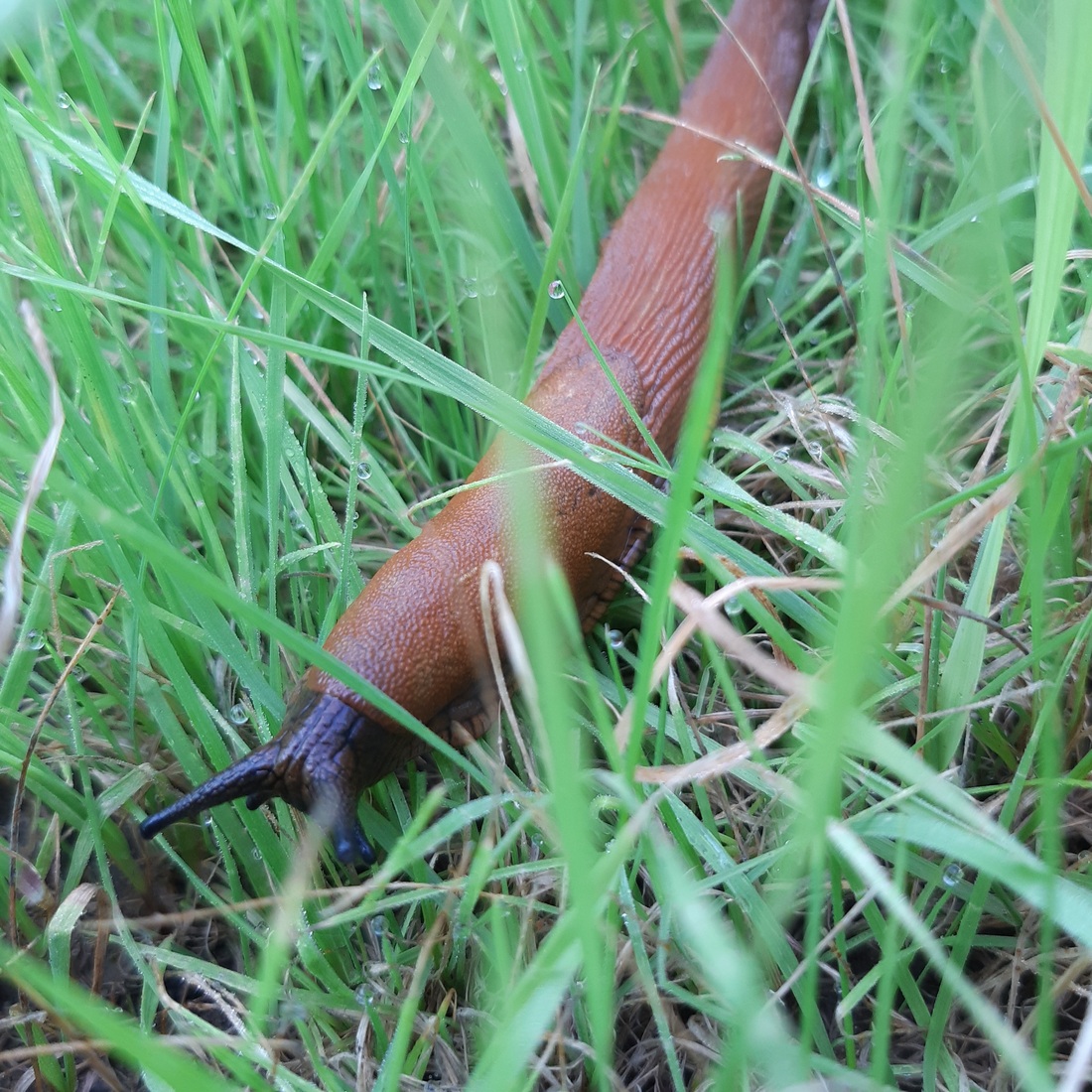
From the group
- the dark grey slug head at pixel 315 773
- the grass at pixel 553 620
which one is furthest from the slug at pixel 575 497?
the grass at pixel 553 620

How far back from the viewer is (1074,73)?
4.85 ft

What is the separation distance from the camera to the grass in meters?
1.25

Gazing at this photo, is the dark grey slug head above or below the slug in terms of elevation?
below

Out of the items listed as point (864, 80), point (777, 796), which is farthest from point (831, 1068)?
point (864, 80)

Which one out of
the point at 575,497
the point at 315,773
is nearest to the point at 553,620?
the point at 315,773

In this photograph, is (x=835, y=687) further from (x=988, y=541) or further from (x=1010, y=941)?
(x=1010, y=941)

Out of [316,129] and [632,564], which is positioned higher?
[316,129]

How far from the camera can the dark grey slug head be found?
1888 millimetres

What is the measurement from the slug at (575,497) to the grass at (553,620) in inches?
4.4

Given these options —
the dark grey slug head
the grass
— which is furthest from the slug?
the grass

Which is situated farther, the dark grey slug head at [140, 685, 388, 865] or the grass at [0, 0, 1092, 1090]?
the dark grey slug head at [140, 685, 388, 865]

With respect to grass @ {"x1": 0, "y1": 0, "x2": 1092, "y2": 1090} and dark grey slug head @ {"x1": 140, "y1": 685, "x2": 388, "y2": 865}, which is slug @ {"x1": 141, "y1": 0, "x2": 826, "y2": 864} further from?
grass @ {"x1": 0, "y1": 0, "x2": 1092, "y2": 1090}

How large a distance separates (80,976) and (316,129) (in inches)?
102

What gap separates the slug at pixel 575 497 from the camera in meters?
1.94
